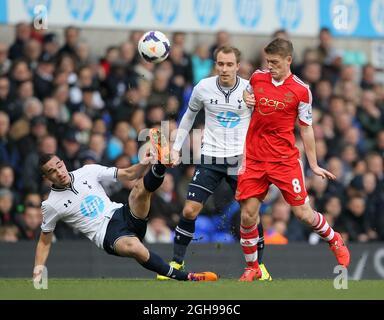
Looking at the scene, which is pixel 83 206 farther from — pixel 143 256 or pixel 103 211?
pixel 143 256

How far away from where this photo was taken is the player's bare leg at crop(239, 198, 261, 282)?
11.9 m

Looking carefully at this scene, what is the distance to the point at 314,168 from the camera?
11758mm

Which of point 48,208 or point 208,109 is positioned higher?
point 208,109

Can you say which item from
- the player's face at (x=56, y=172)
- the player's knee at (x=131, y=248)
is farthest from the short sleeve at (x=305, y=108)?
the player's face at (x=56, y=172)

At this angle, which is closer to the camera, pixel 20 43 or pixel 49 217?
pixel 49 217

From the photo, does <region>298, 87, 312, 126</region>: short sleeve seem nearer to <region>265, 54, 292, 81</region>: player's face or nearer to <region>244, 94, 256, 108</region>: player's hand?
<region>265, 54, 292, 81</region>: player's face

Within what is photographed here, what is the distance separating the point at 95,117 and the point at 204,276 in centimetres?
535

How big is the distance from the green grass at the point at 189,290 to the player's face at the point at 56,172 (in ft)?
3.45

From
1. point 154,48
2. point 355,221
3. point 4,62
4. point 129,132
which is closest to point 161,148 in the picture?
point 154,48

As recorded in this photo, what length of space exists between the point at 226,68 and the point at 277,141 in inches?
50.2

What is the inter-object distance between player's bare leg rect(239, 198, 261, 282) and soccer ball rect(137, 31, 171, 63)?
2.09 m

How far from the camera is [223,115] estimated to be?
42.2 feet
